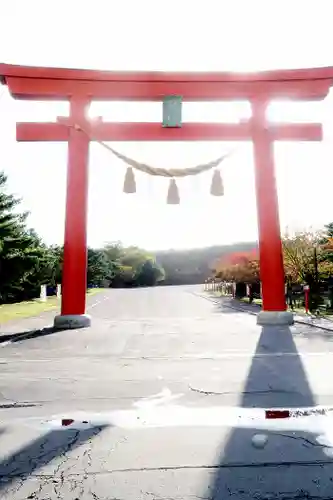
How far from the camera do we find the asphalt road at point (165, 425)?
2.85m

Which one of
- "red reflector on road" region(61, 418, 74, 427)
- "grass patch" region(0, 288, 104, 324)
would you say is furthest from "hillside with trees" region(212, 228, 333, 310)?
"red reflector on road" region(61, 418, 74, 427)

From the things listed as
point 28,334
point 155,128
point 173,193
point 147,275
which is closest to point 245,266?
point 155,128

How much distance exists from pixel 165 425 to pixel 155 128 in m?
10.0

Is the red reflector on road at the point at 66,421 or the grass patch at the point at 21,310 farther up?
the grass patch at the point at 21,310

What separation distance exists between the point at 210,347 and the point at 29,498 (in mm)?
6683

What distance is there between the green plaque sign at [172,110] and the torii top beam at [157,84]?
7.7 inches

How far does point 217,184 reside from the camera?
39.4ft

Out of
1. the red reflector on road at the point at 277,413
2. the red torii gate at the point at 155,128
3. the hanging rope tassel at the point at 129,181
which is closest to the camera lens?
the red reflector on road at the point at 277,413

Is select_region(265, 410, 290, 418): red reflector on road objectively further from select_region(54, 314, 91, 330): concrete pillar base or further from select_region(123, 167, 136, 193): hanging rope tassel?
select_region(54, 314, 91, 330): concrete pillar base

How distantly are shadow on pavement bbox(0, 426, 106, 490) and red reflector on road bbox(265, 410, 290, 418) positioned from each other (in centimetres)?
165

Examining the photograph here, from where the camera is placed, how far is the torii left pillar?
1249cm

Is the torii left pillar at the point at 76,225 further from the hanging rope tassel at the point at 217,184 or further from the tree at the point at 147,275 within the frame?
the tree at the point at 147,275

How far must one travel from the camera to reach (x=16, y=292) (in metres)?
32.7

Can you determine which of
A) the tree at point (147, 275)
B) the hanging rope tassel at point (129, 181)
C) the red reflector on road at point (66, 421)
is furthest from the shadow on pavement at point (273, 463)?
the tree at point (147, 275)
